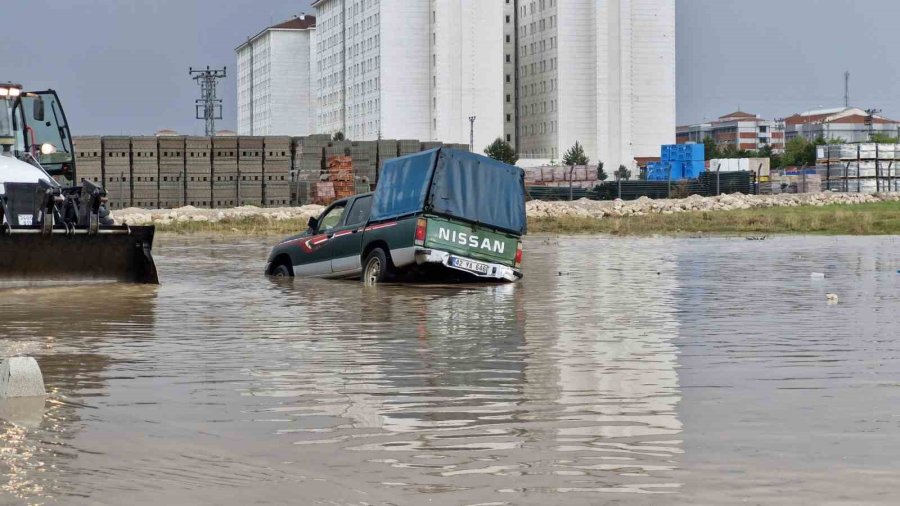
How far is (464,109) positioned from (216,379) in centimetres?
13421

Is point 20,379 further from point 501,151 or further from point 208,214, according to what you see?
point 501,151

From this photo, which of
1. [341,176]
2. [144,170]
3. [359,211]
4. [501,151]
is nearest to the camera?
[359,211]

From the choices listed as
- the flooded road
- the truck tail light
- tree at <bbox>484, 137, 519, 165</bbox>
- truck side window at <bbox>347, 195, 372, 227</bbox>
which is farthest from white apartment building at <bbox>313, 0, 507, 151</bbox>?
the flooded road

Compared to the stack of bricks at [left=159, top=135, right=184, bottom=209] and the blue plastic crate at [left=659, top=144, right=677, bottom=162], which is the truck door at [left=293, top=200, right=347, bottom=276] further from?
the blue plastic crate at [left=659, top=144, right=677, bottom=162]

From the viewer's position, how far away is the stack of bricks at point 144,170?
2773 inches

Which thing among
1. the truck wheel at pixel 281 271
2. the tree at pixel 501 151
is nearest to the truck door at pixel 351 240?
the truck wheel at pixel 281 271

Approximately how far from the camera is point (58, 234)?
2047 cm

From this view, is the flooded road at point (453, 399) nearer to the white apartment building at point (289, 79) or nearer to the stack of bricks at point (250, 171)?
the stack of bricks at point (250, 171)

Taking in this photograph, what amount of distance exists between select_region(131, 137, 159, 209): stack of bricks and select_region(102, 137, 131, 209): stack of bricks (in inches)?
9.2

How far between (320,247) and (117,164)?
48753mm

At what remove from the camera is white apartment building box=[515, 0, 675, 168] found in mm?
147000

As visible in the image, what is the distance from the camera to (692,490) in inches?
263

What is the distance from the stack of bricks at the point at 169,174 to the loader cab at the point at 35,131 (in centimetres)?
4672

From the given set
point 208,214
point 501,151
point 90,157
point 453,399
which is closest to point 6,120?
point 453,399
